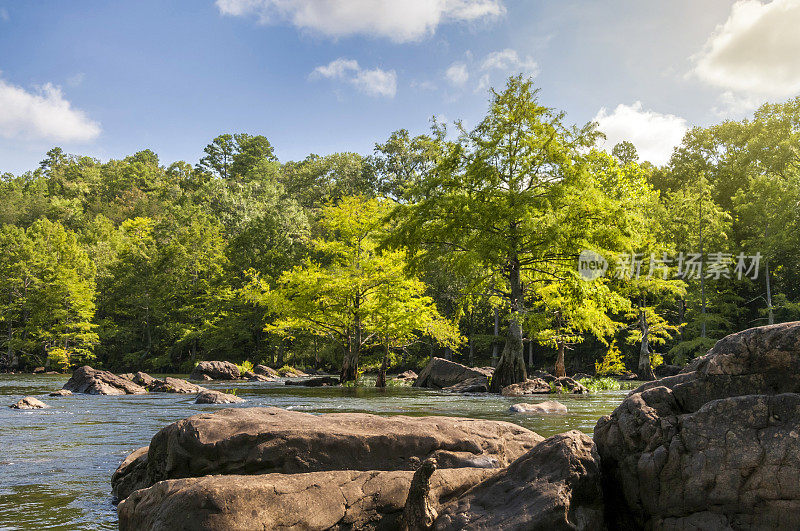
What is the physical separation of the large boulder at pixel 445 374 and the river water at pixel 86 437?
8051mm

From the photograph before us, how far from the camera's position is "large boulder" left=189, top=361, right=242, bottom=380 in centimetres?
3316

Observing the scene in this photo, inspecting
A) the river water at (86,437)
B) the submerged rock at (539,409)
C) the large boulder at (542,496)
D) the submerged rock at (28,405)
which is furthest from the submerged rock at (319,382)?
the large boulder at (542,496)

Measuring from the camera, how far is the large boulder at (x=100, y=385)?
821 inches

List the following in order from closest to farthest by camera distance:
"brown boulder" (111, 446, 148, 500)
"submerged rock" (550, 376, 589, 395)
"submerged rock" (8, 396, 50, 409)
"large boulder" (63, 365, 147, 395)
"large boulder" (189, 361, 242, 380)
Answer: "brown boulder" (111, 446, 148, 500), "submerged rock" (8, 396, 50, 409), "large boulder" (63, 365, 147, 395), "submerged rock" (550, 376, 589, 395), "large boulder" (189, 361, 242, 380)

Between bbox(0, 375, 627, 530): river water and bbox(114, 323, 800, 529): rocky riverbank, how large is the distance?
3.67 ft

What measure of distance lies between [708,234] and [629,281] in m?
11.1

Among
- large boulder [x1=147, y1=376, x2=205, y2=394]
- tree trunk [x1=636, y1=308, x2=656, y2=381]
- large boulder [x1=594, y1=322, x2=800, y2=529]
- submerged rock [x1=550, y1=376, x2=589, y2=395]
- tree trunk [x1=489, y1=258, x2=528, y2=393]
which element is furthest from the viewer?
tree trunk [x1=636, y1=308, x2=656, y2=381]

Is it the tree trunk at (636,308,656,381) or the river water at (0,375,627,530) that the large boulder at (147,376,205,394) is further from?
the tree trunk at (636,308,656,381)

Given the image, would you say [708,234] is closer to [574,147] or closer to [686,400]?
[574,147]

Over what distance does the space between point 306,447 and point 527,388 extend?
1622cm

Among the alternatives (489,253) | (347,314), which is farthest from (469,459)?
(347,314)

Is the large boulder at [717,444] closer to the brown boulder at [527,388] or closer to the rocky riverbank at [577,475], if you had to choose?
the rocky riverbank at [577,475]

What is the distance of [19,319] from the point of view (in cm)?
4947

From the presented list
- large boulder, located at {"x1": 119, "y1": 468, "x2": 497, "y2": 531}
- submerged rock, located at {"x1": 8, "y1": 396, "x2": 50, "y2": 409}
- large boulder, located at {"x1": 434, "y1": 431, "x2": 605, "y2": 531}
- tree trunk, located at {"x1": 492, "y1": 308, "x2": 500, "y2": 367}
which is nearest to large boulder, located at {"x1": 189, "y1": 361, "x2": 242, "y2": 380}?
tree trunk, located at {"x1": 492, "y1": 308, "x2": 500, "y2": 367}
